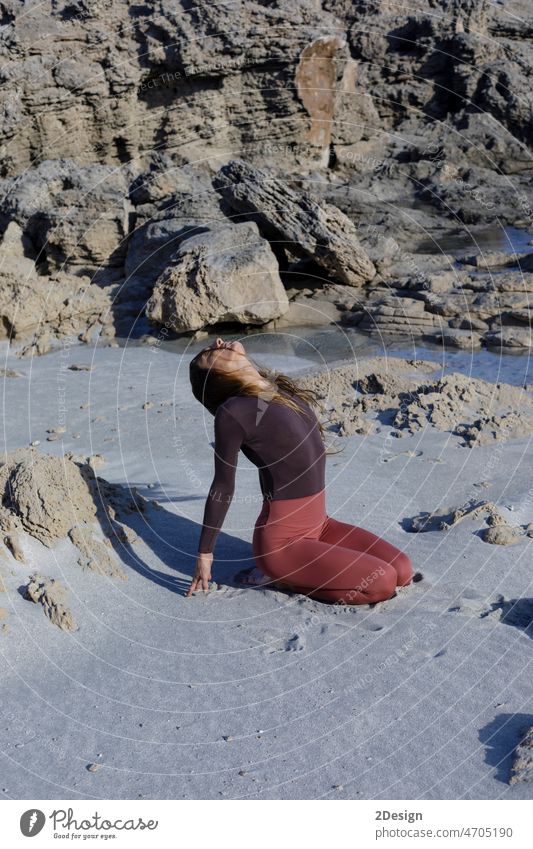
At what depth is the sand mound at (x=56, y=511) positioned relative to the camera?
4332 mm

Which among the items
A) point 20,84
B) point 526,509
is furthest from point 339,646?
point 20,84

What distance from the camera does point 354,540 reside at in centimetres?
418

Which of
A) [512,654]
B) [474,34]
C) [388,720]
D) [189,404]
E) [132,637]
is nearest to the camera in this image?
[388,720]

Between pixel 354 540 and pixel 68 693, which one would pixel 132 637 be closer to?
pixel 68 693

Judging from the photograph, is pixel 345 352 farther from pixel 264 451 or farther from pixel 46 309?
pixel 264 451

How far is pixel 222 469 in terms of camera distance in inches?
156

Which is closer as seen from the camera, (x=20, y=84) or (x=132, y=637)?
(x=132, y=637)

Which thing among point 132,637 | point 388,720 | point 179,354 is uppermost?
point 388,720

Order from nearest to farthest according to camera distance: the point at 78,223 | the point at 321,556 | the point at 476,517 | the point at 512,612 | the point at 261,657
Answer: the point at 261,657 → the point at 512,612 → the point at 321,556 → the point at 476,517 → the point at 78,223

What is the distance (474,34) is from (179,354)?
52.2 feet

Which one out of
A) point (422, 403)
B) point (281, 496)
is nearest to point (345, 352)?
point (422, 403)

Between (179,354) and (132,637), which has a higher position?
(132,637)

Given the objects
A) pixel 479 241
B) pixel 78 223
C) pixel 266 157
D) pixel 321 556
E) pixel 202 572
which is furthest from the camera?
pixel 266 157

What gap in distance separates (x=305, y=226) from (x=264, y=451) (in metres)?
6.36
